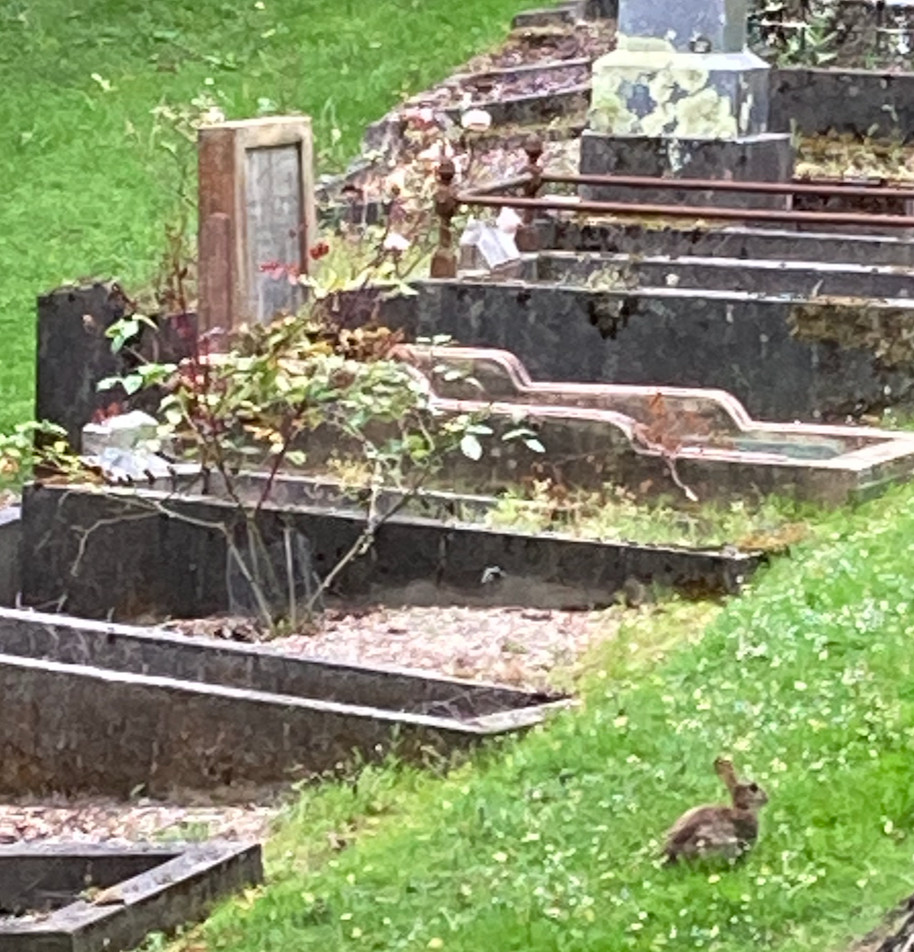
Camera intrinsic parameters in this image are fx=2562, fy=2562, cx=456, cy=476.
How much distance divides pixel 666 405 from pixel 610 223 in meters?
4.10

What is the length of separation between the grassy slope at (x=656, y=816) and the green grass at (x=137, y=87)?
922 cm

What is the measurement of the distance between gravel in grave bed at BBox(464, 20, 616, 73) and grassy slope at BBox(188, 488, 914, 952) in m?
14.9

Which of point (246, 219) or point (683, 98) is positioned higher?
point (683, 98)

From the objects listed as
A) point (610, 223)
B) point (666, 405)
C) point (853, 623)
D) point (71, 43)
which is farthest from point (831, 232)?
point (71, 43)

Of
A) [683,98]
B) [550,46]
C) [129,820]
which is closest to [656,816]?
[129,820]

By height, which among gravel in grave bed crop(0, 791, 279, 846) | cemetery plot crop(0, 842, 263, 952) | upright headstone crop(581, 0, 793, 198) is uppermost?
upright headstone crop(581, 0, 793, 198)

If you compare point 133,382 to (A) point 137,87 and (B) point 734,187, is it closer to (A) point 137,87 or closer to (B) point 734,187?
(B) point 734,187

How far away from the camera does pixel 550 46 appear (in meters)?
24.2

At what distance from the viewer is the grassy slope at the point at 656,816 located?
20.5 feet

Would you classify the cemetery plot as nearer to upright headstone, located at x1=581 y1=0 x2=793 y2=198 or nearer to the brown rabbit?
the brown rabbit

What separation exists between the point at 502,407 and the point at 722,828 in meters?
5.51

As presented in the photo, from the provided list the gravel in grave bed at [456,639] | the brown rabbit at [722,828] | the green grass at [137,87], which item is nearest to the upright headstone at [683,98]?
the green grass at [137,87]

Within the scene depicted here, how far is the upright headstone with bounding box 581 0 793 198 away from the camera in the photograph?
1656 centimetres

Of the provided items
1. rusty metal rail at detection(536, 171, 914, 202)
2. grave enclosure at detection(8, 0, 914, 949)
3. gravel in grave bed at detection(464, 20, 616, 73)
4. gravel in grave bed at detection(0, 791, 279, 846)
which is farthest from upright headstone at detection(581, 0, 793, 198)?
gravel in grave bed at detection(0, 791, 279, 846)
